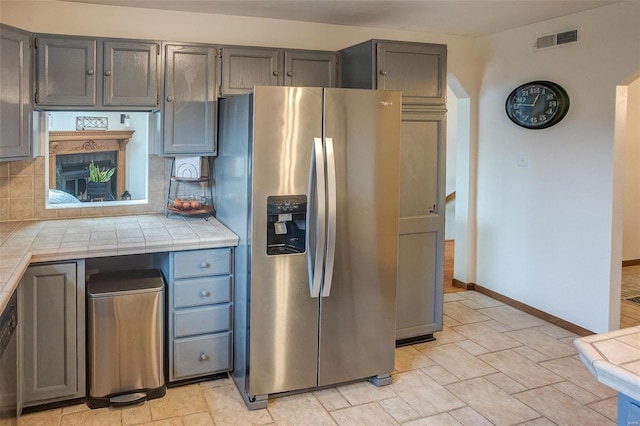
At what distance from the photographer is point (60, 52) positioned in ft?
9.99

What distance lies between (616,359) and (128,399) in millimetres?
2390

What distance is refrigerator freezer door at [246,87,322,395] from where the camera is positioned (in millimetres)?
2686

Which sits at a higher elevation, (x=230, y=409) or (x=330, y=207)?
(x=330, y=207)

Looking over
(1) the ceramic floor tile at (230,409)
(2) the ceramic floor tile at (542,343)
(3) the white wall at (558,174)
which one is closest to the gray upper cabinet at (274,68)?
(3) the white wall at (558,174)

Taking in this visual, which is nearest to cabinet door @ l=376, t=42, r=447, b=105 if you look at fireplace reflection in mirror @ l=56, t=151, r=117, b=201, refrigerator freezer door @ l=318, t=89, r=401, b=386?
refrigerator freezer door @ l=318, t=89, r=401, b=386

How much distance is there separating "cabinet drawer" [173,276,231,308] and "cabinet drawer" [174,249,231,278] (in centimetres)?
4

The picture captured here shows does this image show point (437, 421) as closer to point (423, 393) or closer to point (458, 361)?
point (423, 393)

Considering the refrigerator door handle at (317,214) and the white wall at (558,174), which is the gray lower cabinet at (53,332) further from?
the white wall at (558,174)

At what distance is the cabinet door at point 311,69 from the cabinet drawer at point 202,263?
1308 mm

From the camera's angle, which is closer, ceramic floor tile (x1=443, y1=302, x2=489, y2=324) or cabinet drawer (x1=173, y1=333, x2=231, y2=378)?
cabinet drawer (x1=173, y1=333, x2=231, y2=378)

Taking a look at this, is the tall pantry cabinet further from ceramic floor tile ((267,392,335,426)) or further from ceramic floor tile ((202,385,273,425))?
ceramic floor tile ((202,385,273,425))

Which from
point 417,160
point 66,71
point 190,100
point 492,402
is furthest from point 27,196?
point 492,402

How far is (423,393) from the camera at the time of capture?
9.88 ft

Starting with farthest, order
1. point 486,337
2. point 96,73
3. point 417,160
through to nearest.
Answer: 1. point 486,337
2. point 417,160
3. point 96,73
